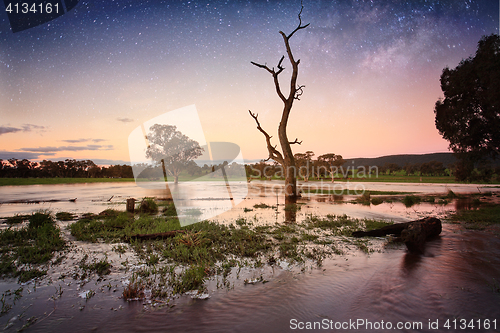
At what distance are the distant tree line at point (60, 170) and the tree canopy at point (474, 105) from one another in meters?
134

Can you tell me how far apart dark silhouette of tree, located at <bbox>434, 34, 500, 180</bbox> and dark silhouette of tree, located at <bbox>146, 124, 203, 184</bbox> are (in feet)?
162

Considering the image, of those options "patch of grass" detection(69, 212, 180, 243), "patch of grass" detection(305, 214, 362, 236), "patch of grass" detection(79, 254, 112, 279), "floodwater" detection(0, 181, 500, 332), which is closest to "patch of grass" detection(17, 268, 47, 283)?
"floodwater" detection(0, 181, 500, 332)

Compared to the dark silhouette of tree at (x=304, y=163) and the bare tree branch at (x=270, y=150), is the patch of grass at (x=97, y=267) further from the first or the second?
the dark silhouette of tree at (x=304, y=163)

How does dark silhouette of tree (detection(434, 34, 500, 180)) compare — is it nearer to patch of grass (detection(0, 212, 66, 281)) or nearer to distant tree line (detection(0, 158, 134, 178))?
patch of grass (detection(0, 212, 66, 281))

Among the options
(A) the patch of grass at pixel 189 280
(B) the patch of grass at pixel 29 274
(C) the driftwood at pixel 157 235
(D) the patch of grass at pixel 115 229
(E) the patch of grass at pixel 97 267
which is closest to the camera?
(A) the patch of grass at pixel 189 280

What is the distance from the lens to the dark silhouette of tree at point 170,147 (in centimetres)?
5650

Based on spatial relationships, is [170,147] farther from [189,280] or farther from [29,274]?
[189,280]

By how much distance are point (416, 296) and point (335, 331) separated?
6.71ft

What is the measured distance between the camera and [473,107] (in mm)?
24359

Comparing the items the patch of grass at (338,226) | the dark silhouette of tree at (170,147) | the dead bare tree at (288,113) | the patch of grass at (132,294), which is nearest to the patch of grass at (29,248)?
the patch of grass at (132,294)

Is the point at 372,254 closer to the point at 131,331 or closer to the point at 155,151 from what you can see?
the point at 131,331

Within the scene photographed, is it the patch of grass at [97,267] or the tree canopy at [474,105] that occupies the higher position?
the tree canopy at [474,105]

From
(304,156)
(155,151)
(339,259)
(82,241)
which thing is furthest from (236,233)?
(304,156)

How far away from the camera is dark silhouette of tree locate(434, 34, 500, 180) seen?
2105cm
